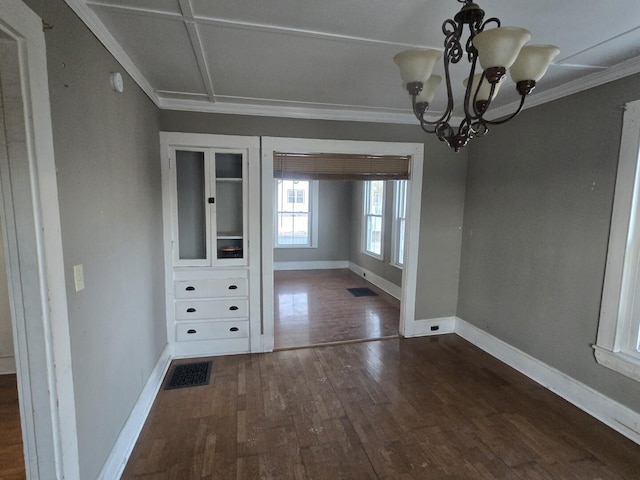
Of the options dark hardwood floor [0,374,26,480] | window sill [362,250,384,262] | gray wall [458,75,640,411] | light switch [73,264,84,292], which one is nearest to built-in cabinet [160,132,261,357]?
dark hardwood floor [0,374,26,480]

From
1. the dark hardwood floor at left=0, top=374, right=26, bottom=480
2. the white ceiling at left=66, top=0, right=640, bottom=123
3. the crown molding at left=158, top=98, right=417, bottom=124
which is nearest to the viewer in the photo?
the white ceiling at left=66, top=0, right=640, bottom=123

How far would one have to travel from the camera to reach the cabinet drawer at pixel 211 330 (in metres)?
3.09

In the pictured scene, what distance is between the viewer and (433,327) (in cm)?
369

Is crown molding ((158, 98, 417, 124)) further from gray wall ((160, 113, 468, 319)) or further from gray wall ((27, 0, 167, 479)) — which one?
gray wall ((27, 0, 167, 479))

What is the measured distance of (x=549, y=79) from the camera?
2.33m

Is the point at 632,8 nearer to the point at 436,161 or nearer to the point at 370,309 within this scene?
the point at 436,161

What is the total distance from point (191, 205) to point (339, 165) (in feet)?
5.09

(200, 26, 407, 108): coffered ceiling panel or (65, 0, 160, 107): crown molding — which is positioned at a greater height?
(200, 26, 407, 108): coffered ceiling panel

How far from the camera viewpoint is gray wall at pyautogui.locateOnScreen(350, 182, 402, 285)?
5.39 meters

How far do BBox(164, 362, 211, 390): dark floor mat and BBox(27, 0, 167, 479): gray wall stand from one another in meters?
0.32

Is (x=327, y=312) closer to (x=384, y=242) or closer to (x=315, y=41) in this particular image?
(x=384, y=242)

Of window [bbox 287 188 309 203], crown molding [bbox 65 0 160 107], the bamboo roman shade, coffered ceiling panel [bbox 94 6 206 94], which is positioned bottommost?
window [bbox 287 188 309 203]

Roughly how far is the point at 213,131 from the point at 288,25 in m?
1.53

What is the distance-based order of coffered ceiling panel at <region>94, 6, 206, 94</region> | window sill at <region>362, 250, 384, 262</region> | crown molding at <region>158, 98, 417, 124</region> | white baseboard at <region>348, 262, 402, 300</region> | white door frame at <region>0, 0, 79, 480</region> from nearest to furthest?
white door frame at <region>0, 0, 79, 480</region>
coffered ceiling panel at <region>94, 6, 206, 94</region>
crown molding at <region>158, 98, 417, 124</region>
white baseboard at <region>348, 262, 402, 300</region>
window sill at <region>362, 250, 384, 262</region>
